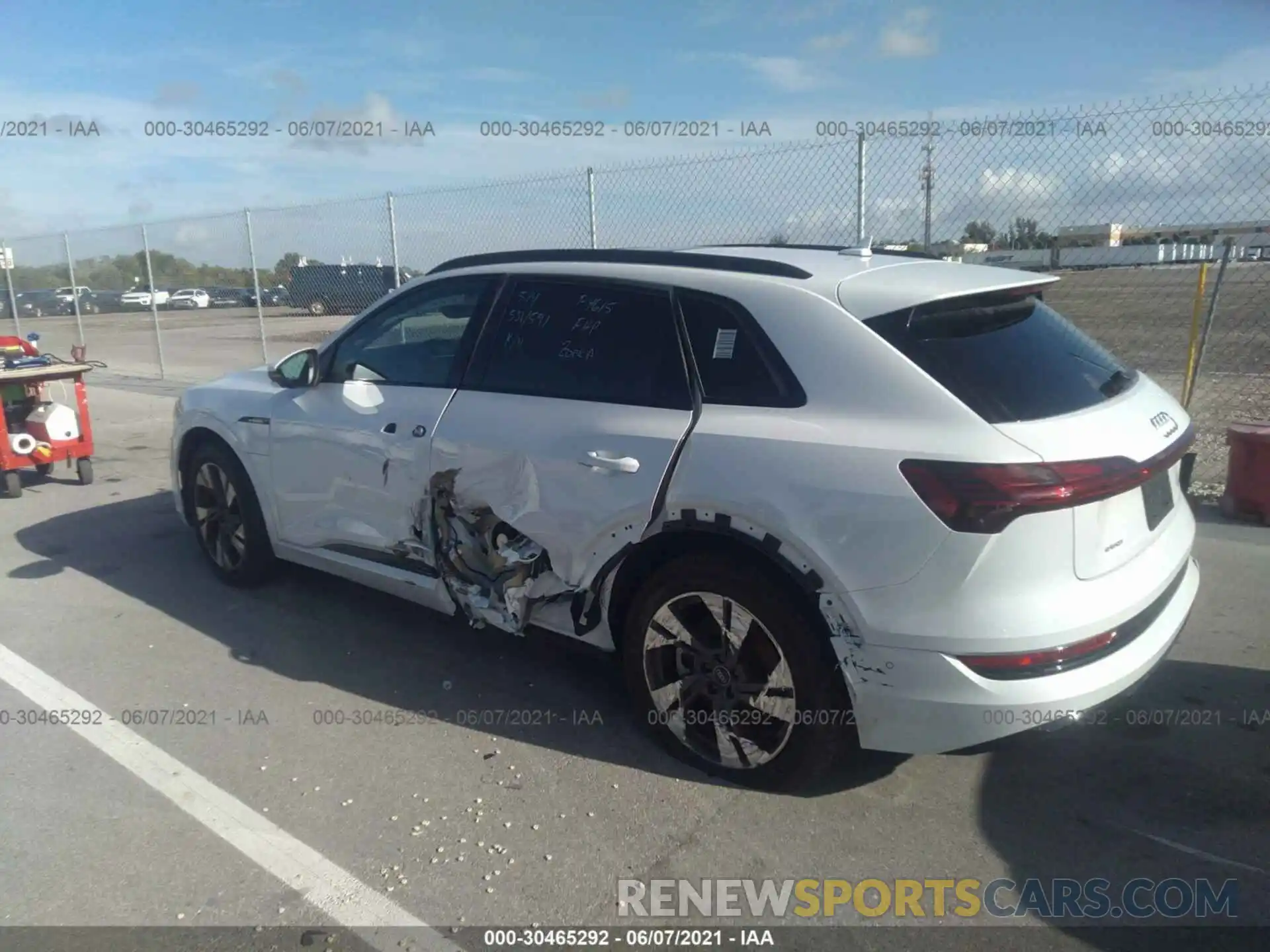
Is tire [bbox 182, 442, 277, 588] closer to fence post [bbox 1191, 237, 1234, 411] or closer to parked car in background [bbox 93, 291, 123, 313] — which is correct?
fence post [bbox 1191, 237, 1234, 411]

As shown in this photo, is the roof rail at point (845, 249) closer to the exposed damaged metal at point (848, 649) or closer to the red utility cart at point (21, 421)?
the exposed damaged metal at point (848, 649)

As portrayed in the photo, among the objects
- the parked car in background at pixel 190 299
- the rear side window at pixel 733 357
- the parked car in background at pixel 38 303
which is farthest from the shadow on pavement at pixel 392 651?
the parked car in background at pixel 190 299

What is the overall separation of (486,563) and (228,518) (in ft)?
7.08

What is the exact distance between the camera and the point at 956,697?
281 centimetres

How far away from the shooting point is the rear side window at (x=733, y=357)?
10.4ft

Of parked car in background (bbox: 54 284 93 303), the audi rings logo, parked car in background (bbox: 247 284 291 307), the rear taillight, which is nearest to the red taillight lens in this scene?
the rear taillight

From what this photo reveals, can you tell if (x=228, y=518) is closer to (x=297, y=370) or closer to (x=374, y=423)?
(x=297, y=370)

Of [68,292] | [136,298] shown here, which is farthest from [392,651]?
[136,298]

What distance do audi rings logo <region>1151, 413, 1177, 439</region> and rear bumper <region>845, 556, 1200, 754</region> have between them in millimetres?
686

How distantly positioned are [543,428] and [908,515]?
1.48 meters

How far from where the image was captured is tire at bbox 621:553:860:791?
3061 mm

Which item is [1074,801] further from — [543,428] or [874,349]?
[543,428]

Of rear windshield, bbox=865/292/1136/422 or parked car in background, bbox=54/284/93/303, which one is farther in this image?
parked car in background, bbox=54/284/93/303

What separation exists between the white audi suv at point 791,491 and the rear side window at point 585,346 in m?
0.01
